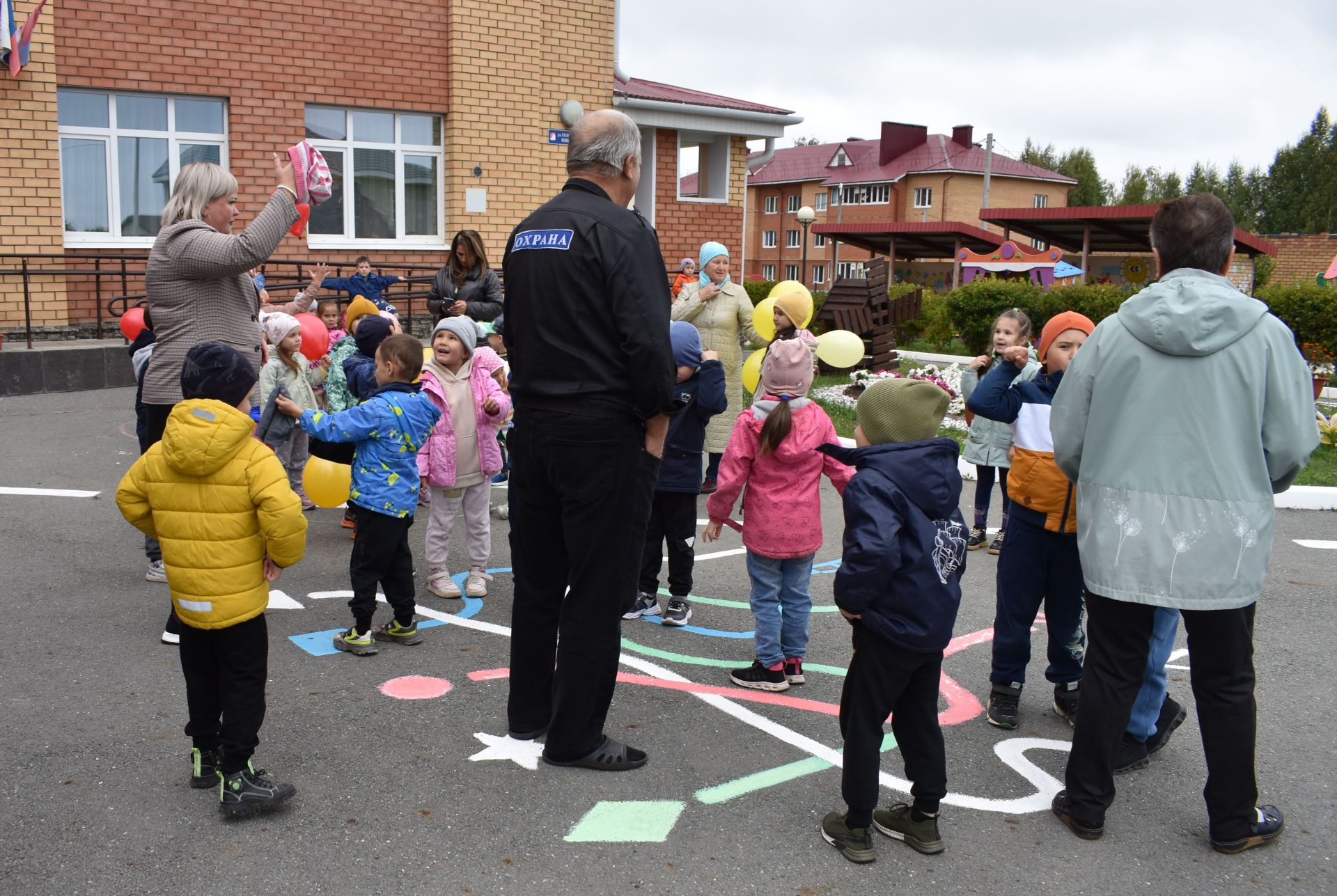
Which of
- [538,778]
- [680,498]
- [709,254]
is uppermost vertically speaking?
[709,254]

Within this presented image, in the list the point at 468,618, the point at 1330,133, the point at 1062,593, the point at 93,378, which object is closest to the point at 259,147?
the point at 93,378

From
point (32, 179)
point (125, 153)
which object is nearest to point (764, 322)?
point (32, 179)

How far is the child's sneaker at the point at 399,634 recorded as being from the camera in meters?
5.02

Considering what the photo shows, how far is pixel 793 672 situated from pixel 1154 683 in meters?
1.43

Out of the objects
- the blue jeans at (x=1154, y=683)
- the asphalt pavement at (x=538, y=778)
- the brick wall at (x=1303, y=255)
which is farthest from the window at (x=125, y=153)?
the brick wall at (x=1303, y=255)

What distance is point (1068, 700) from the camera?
4379 millimetres

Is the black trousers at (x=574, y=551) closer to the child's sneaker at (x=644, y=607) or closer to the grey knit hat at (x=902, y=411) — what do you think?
the grey knit hat at (x=902, y=411)

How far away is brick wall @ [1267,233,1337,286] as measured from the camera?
44.4 metres

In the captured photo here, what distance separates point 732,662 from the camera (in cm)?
496

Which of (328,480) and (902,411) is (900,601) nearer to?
(902,411)

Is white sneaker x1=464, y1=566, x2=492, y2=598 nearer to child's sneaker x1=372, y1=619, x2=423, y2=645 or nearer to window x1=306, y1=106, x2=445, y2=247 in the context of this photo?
child's sneaker x1=372, y1=619, x2=423, y2=645

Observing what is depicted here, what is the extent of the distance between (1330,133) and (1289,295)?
87.2 meters

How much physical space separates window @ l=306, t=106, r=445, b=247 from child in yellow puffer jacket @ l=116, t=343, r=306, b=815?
13725 millimetres

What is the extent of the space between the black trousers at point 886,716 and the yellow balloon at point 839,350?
530 centimetres
